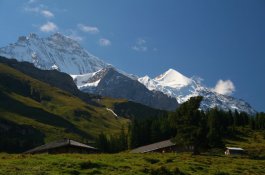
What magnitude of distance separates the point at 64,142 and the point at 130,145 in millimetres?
65923

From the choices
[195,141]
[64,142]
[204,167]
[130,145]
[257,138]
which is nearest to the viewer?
[204,167]

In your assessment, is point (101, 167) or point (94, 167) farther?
point (101, 167)

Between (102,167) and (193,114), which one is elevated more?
(193,114)

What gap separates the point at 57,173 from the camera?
4619 cm

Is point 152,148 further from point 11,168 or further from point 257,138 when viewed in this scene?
point 11,168

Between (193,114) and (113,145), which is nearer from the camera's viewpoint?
(193,114)

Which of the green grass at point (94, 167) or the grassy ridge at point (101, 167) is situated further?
the grassy ridge at point (101, 167)

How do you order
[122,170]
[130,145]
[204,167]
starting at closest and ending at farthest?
[122,170] < [204,167] < [130,145]

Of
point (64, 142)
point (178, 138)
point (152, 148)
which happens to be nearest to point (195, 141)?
point (178, 138)

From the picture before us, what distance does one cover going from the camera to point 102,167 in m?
54.6

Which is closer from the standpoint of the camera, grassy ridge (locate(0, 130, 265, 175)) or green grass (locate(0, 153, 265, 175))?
green grass (locate(0, 153, 265, 175))

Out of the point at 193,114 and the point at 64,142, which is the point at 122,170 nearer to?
the point at 64,142

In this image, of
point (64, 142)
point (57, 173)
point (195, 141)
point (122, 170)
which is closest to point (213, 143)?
point (195, 141)

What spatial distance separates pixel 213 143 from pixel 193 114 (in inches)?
342
